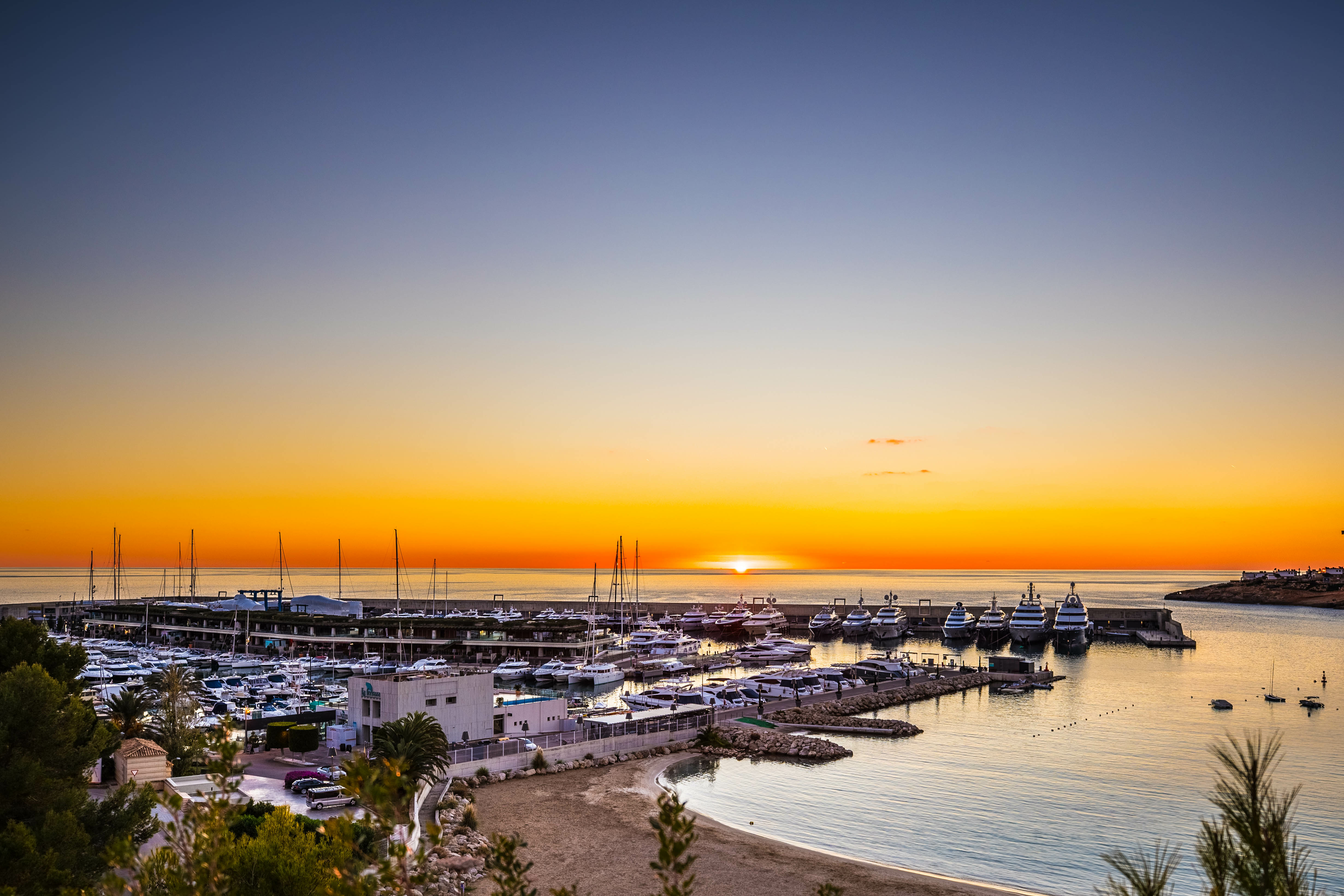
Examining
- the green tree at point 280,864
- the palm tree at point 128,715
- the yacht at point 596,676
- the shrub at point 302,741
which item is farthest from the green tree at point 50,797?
the yacht at point 596,676

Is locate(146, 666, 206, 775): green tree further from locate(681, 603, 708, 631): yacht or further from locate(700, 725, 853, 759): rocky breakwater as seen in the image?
locate(681, 603, 708, 631): yacht

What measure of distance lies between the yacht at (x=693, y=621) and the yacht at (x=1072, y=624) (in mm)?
45249

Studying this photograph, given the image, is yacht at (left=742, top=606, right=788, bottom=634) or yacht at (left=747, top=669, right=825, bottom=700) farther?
yacht at (left=742, top=606, right=788, bottom=634)

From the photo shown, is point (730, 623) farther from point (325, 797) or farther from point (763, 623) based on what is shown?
point (325, 797)

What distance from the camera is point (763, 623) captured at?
12438 cm

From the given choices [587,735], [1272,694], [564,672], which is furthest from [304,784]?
[1272,694]

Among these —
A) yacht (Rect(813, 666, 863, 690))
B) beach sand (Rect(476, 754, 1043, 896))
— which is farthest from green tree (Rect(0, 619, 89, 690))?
yacht (Rect(813, 666, 863, 690))

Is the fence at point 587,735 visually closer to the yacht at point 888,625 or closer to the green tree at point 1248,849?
the green tree at point 1248,849

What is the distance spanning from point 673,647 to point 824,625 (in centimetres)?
3381

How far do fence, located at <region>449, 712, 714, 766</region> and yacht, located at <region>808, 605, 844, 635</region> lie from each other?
71.3 metres

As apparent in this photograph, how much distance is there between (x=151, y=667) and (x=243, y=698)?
16.3m

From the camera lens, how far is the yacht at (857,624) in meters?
116

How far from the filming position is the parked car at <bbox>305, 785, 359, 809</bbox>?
27.6 meters

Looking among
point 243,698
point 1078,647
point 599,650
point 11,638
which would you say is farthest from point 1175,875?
point 1078,647
